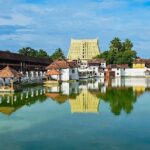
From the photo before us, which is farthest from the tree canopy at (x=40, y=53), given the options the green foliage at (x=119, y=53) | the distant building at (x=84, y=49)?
the distant building at (x=84, y=49)

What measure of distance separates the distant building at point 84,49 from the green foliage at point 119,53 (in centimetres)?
3083

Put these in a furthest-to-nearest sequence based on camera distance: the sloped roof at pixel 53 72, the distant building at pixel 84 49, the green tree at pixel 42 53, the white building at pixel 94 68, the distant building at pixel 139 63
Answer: the distant building at pixel 84 49, the green tree at pixel 42 53, the distant building at pixel 139 63, the white building at pixel 94 68, the sloped roof at pixel 53 72

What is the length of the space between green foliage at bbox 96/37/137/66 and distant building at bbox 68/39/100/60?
30.8m

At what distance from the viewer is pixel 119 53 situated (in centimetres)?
8450

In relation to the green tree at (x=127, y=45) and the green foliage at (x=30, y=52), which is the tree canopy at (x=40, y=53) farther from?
the green tree at (x=127, y=45)

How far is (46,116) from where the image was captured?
18.8m

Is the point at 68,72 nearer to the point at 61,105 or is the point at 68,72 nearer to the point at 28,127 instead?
the point at 61,105

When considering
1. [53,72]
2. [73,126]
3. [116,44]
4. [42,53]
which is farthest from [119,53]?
[73,126]

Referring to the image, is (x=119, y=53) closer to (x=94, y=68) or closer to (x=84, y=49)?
(x=94, y=68)

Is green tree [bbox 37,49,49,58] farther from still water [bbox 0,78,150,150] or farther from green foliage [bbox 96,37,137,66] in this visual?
still water [bbox 0,78,150,150]

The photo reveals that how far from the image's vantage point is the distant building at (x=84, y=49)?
12044 centimetres

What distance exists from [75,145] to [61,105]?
11.7 m

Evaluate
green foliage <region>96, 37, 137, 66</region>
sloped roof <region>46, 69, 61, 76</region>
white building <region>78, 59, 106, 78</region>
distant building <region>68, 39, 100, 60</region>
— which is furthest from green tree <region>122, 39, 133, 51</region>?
sloped roof <region>46, 69, 61, 76</region>

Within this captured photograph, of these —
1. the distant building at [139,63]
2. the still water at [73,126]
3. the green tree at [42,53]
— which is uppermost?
the green tree at [42,53]
